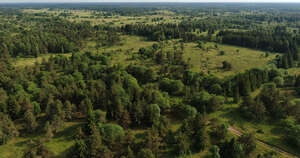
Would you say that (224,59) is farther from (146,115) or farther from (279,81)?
(146,115)

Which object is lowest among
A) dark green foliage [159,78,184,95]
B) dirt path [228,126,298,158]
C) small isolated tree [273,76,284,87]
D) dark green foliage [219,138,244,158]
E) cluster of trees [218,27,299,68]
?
dirt path [228,126,298,158]

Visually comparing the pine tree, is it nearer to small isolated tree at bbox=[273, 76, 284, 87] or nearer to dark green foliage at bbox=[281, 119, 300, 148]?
dark green foliage at bbox=[281, 119, 300, 148]

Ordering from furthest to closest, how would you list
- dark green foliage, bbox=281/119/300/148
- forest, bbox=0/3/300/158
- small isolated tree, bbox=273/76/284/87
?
1. small isolated tree, bbox=273/76/284/87
2. dark green foliage, bbox=281/119/300/148
3. forest, bbox=0/3/300/158

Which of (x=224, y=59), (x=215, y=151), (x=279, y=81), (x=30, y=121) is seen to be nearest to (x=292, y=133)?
(x=215, y=151)

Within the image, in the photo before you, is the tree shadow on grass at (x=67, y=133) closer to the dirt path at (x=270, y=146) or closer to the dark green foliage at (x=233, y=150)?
the dark green foliage at (x=233, y=150)

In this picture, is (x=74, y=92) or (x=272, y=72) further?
(x=272, y=72)

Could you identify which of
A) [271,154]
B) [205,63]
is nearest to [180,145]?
[271,154]

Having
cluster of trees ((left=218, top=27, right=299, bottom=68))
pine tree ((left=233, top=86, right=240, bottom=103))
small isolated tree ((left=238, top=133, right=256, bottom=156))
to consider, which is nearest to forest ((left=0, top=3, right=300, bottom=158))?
small isolated tree ((left=238, top=133, right=256, bottom=156))

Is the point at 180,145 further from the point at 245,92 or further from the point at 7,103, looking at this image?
the point at 7,103

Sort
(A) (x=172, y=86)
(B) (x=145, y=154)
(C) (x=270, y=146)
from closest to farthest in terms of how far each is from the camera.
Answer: (B) (x=145, y=154), (C) (x=270, y=146), (A) (x=172, y=86)

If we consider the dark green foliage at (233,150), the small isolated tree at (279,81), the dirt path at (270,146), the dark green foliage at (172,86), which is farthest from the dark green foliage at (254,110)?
the small isolated tree at (279,81)

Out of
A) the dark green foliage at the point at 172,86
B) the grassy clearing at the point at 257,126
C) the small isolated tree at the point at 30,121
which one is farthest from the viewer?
the dark green foliage at the point at 172,86
